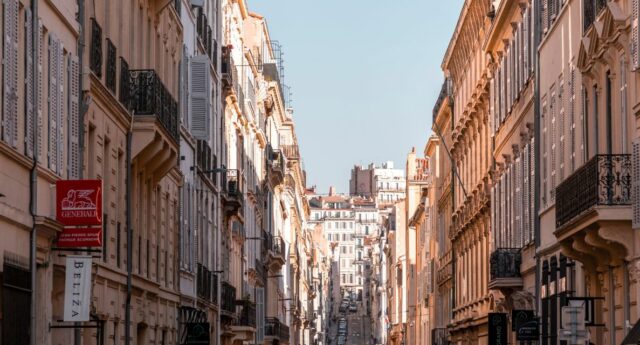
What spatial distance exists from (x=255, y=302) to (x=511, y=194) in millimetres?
29453

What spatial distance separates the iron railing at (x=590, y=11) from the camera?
31395 millimetres

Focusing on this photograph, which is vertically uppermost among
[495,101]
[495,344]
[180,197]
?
[495,101]

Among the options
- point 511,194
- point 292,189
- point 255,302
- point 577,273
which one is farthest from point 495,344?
point 292,189

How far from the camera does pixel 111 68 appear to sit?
33.5m

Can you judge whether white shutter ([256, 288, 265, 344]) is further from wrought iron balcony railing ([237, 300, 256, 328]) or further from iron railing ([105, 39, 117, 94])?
iron railing ([105, 39, 117, 94])

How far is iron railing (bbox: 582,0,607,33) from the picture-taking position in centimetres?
3140

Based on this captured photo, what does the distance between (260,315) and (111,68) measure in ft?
150

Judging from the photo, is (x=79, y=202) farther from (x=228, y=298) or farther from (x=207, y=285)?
(x=228, y=298)

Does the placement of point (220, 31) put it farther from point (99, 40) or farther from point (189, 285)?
point (99, 40)

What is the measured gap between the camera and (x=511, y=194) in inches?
1928

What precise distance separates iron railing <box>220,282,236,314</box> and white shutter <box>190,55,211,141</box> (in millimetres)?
10531

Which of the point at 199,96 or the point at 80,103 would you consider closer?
the point at 80,103

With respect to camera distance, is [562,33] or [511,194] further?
[511,194]

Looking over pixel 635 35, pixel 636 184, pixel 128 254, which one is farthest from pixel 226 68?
pixel 636 184
